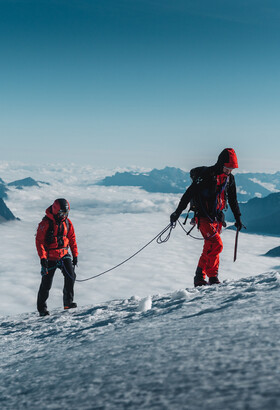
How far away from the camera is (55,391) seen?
9.25 ft

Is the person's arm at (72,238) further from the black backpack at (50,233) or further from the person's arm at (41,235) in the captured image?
the person's arm at (41,235)

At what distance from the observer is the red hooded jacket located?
7824 mm

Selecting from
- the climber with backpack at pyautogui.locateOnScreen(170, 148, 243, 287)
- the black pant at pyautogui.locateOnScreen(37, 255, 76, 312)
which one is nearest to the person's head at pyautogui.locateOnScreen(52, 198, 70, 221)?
the black pant at pyautogui.locateOnScreen(37, 255, 76, 312)

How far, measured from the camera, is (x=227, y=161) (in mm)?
6977

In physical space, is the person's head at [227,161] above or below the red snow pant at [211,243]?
above

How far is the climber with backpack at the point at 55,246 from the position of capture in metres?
7.82

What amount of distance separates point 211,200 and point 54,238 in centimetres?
401

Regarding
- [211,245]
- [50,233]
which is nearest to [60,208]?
[50,233]

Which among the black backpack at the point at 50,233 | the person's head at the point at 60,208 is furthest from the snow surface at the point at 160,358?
the person's head at the point at 60,208

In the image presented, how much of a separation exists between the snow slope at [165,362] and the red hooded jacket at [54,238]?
2.89m

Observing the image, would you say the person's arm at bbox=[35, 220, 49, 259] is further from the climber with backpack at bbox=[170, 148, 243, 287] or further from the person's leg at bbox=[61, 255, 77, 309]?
the climber with backpack at bbox=[170, 148, 243, 287]

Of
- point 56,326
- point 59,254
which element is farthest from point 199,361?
point 59,254

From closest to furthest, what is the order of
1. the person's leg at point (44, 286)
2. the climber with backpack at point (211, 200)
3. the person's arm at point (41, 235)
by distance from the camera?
the climber with backpack at point (211, 200) → the person's arm at point (41, 235) → the person's leg at point (44, 286)

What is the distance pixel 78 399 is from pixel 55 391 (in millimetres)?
367
